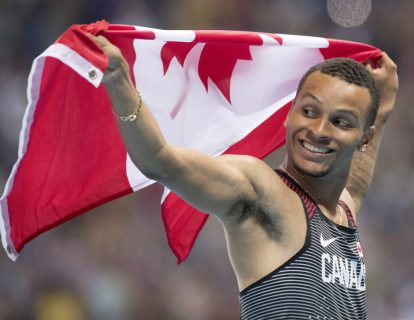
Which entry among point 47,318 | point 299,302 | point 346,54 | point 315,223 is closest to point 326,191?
point 315,223

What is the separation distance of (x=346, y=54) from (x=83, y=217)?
297 cm

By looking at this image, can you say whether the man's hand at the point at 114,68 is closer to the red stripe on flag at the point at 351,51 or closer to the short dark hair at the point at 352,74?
the short dark hair at the point at 352,74

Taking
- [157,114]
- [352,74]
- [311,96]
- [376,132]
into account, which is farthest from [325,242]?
[376,132]

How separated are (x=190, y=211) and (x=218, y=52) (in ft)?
2.44

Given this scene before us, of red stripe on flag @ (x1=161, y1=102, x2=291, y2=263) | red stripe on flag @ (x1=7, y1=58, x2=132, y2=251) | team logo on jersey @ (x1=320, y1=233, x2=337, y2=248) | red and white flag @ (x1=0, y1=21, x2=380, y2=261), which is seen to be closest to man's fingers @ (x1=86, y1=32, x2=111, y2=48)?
red and white flag @ (x1=0, y1=21, x2=380, y2=261)

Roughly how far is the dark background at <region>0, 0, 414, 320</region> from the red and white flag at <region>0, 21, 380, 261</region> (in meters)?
2.52

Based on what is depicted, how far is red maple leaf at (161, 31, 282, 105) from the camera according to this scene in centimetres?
353

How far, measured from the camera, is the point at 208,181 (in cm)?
270

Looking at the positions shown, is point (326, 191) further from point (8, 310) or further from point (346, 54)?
point (8, 310)

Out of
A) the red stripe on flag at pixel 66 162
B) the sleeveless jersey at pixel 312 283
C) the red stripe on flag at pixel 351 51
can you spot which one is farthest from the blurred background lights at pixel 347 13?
the sleeveless jersey at pixel 312 283

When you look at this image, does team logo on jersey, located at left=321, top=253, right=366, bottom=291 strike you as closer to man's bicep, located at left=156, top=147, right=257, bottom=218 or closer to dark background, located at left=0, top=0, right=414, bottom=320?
man's bicep, located at left=156, top=147, right=257, bottom=218

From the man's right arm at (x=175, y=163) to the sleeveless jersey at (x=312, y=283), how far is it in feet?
0.96

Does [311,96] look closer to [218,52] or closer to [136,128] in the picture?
[218,52]

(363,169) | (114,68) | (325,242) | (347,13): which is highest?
(114,68)
